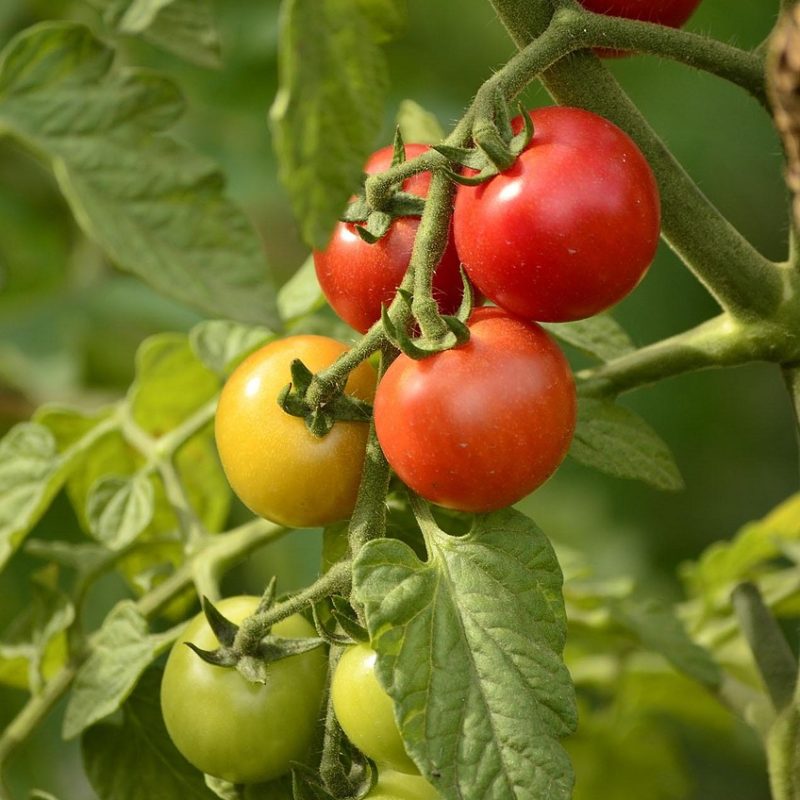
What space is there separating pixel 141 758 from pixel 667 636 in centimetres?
39

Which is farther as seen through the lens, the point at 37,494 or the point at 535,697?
the point at 37,494

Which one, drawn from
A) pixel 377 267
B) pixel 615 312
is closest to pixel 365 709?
pixel 377 267

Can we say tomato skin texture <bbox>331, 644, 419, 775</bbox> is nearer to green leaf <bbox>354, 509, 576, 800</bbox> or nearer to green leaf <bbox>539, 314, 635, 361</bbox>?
green leaf <bbox>354, 509, 576, 800</bbox>

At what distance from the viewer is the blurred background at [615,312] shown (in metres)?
1.51

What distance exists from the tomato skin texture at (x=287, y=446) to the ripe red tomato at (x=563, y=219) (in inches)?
4.5

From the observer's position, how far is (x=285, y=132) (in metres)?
0.45

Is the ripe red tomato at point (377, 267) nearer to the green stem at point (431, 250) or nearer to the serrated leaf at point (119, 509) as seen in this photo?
the green stem at point (431, 250)

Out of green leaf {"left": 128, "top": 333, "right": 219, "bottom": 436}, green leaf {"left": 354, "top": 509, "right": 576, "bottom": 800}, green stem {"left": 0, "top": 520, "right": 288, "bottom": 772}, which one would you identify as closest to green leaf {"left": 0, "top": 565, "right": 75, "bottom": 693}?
green stem {"left": 0, "top": 520, "right": 288, "bottom": 772}

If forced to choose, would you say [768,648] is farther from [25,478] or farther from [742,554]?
[25,478]

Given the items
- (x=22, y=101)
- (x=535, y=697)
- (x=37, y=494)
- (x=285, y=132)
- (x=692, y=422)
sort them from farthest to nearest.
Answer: (x=692, y=422) → (x=37, y=494) → (x=22, y=101) → (x=535, y=697) → (x=285, y=132)

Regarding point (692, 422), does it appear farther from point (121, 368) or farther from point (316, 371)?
point (316, 371)

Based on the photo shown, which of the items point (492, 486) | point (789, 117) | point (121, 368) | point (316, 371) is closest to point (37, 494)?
point (316, 371)

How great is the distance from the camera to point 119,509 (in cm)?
85

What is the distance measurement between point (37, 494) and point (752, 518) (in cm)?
124
